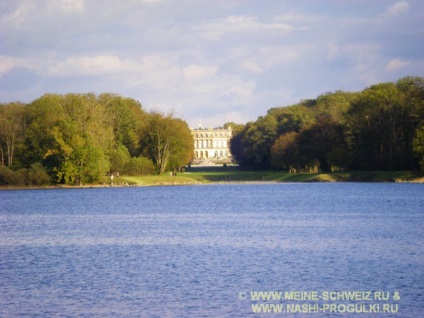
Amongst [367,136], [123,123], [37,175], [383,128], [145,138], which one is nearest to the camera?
[37,175]

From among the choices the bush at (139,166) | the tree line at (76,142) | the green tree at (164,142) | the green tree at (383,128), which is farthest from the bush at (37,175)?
the green tree at (383,128)

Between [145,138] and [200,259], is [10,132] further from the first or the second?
[200,259]

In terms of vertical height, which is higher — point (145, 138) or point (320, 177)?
point (145, 138)

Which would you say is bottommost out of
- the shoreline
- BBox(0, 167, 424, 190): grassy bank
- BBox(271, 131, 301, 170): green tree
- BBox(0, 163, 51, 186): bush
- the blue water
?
the blue water

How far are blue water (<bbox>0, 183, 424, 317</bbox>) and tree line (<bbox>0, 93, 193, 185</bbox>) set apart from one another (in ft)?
126

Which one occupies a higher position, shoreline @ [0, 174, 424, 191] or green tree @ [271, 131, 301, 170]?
green tree @ [271, 131, 301, 170]

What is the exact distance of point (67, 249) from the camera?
36469mm

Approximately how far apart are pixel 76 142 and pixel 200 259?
67.8m

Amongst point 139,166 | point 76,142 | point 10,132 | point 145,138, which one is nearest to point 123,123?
point 145,138

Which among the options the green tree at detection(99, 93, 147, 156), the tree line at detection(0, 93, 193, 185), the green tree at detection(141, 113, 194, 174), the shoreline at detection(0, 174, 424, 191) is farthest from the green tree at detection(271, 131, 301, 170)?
the green tree at detection(99, 93, 147, 156)

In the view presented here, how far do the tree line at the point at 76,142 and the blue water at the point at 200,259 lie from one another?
38365 millimetres

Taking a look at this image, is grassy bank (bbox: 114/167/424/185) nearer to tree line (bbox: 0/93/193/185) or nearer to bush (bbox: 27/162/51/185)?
tree line (bbox: 0/93/193/185)

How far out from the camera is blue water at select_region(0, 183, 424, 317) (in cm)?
2306

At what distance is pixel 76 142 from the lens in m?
97.4
